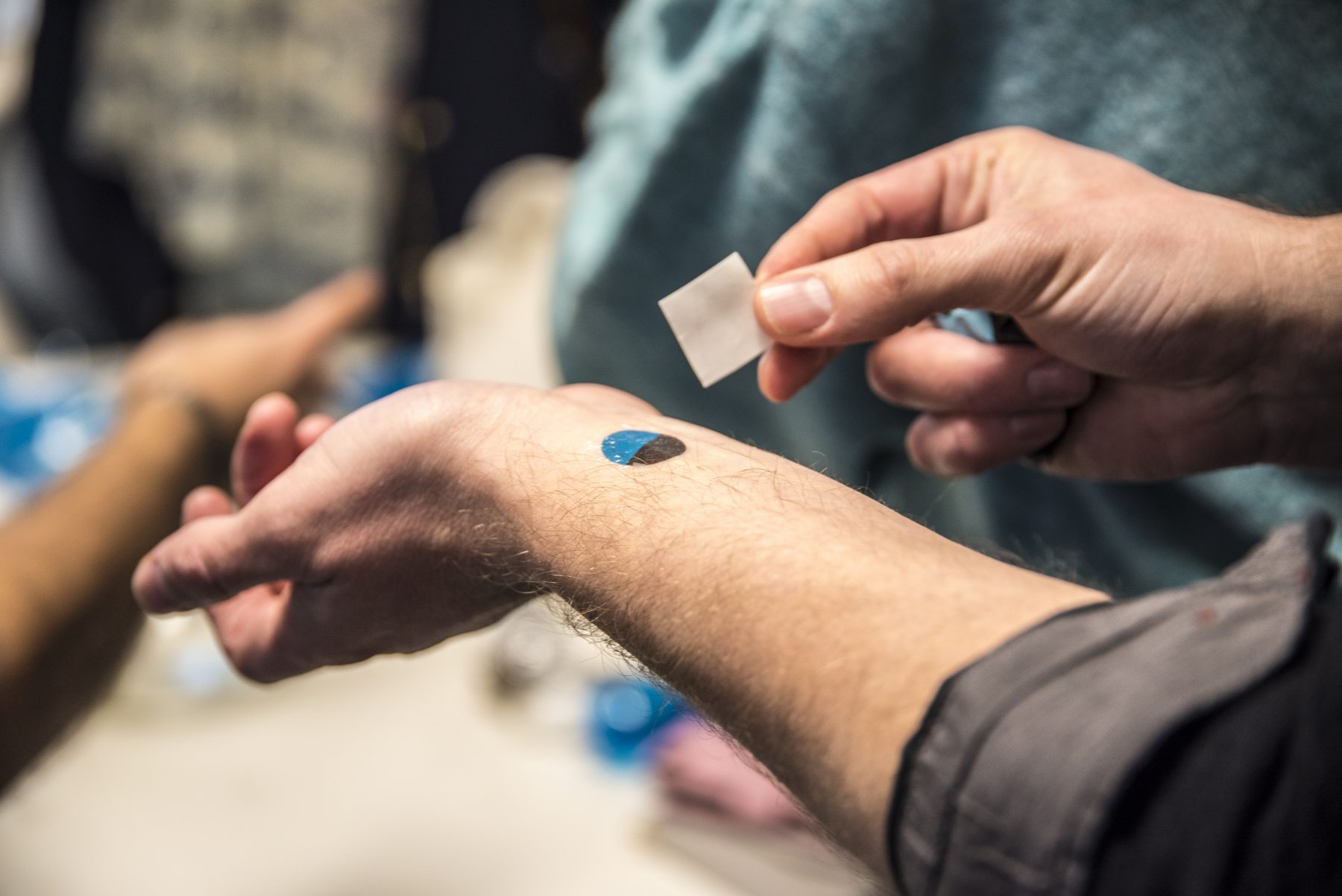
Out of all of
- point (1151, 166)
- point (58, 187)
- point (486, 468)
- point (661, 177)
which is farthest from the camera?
point (58, 187)

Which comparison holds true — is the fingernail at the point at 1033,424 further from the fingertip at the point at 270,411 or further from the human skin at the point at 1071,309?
the fingertip at the point at 270,411

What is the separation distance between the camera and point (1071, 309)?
451 mm

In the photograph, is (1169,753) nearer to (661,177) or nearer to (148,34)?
(661,177)

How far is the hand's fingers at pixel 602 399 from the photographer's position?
0.47 m

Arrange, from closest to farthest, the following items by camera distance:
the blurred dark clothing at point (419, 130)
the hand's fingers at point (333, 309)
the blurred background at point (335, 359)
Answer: the blurred background at point (335, 359) → the hand's fingers at point (333, 309) → the blurred dark clothing at point (419, 130)

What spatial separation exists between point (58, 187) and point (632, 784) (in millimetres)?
1392

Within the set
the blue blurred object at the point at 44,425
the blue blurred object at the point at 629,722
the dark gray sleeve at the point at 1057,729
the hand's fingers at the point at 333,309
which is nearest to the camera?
the dark gray sleeve at the point at 1057,729

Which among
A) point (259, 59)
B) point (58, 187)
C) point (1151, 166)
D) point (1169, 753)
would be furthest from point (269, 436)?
point (58, 187)

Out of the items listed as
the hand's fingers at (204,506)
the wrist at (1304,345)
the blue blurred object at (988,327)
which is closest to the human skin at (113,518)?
the hand's fingers at (204,506)

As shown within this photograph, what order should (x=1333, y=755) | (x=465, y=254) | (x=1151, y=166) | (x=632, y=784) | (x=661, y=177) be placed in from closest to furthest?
(x=1333, y=755)
(x=1151, y=166)
(x=661, y=177)
(x=632, y=784)
(x=465, y=254)

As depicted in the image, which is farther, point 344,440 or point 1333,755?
point 344,440

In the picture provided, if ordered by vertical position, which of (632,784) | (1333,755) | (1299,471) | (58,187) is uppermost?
(1333,755)

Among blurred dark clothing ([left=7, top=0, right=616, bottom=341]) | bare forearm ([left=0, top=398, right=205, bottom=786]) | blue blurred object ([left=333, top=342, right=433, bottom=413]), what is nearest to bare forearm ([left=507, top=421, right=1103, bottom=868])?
bare forearm ([left=0, top=398, right=205, bottom=786])

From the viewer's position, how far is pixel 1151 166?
0.57 meters
